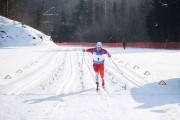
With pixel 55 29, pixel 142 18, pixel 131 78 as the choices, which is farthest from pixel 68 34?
pixel 131 78

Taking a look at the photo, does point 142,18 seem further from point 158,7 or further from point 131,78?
point 131,78

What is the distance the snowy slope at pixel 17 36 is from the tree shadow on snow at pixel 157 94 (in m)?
48.6

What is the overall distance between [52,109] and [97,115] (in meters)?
1.37

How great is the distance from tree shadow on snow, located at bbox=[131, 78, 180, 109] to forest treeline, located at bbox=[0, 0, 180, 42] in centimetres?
4922

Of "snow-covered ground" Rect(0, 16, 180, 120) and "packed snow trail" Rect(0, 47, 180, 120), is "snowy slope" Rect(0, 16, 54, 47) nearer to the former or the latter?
"snow-covered ground" Rect(0, 16, 180, 120)

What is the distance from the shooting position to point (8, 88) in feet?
39.7

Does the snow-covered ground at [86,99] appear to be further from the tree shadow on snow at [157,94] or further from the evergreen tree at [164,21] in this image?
the evergreen tree at [164,21]

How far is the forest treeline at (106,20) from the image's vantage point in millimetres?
62872

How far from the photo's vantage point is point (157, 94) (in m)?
10.9

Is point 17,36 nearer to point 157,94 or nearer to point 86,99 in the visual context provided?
point 157,94

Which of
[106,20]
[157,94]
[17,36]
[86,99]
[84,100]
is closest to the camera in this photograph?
[84,100]

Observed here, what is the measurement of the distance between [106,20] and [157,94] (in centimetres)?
9990

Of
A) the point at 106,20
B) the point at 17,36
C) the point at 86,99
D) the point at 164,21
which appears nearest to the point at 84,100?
the point at 86,99

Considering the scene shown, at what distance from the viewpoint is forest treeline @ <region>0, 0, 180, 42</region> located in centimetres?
6287
